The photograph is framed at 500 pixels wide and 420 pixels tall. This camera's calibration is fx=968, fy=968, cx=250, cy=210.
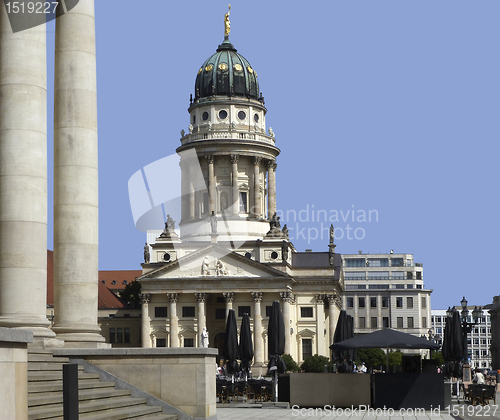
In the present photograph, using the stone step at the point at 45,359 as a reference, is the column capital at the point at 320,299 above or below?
above

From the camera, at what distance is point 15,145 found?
2145 cm

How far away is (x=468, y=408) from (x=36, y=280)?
60.8 ft

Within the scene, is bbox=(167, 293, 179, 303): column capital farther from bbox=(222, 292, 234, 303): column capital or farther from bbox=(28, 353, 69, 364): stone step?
bbox=(28, 353, 69, 364): stone step

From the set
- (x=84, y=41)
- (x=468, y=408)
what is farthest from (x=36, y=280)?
(x=468, y=408)

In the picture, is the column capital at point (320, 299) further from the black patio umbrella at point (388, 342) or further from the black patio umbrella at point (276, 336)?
the black patio umbrella at point (388, 342)

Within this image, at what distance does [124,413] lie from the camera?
19547 millimetres

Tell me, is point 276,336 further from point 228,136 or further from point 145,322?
point 228,136

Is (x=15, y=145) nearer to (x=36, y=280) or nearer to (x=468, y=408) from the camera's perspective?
(x=36, y=280)

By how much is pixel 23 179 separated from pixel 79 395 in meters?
5.32

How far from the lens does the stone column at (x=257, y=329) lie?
109m

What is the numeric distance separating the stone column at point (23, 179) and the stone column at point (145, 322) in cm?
9045

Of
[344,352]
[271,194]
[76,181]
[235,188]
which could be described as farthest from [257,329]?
[76,181]

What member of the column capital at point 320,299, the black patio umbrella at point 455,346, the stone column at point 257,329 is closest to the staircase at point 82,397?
the black patio umbrella at point 455,346

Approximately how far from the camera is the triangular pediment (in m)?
111
